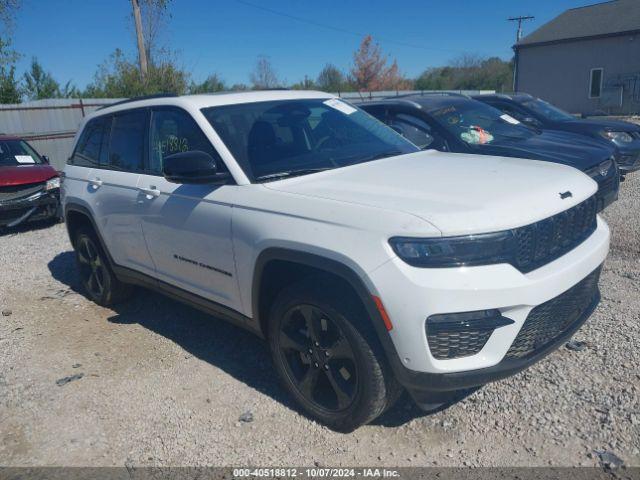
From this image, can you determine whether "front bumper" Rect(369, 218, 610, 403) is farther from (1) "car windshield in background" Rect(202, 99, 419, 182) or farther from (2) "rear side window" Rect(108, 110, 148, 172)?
(2) "rear side window" Rect(108, 110, 148, 172)

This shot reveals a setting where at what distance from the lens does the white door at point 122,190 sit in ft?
14.1

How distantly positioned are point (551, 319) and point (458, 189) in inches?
31.6

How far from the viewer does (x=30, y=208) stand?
28.7 ft

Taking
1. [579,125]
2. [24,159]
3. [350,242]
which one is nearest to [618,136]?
[579,125]

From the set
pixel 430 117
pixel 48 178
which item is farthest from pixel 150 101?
pixel 48 178

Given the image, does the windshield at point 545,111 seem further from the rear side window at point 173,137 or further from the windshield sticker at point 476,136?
the rear side window at point 173,137

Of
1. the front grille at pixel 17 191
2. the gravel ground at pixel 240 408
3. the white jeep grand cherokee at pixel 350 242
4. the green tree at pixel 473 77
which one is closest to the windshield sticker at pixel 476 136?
the gravel ground at pixel 240 408

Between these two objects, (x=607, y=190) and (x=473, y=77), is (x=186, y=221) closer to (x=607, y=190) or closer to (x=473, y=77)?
(x=607, y=190)

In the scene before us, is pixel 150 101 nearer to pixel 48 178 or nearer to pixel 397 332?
pixel 397 332

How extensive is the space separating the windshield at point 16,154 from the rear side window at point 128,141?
5573 mm

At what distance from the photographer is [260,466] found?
2.90 m

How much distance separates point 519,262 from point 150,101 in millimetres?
3117

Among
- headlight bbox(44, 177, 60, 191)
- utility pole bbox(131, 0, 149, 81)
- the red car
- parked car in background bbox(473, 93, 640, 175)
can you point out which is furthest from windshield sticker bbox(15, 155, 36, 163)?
utility pole bbox(131, 0, 149, 81)

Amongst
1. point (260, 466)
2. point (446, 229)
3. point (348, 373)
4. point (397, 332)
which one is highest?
point (446, 229)
